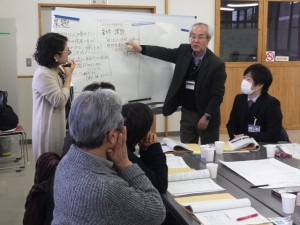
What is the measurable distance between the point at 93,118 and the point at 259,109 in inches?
69.1

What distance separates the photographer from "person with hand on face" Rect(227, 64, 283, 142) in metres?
2.59

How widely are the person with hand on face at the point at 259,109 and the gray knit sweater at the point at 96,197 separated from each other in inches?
59.8

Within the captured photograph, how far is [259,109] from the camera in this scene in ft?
8.66

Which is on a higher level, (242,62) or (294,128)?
(242,62)

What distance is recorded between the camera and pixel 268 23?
5.73m


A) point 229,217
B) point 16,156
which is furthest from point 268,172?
point 16,156

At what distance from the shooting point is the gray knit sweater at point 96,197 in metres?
1.12

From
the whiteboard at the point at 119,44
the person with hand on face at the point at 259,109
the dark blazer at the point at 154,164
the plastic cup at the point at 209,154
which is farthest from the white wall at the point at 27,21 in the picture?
the dark blazer at the point at 154,164

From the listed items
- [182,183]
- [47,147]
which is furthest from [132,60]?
[182,183]

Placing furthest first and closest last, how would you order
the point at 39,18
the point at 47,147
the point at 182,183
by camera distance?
the point at 39,18 < the point at 47,147 < the point at 182,183

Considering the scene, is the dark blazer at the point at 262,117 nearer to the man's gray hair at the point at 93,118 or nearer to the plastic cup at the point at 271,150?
the plastic cup at the point at 271,150

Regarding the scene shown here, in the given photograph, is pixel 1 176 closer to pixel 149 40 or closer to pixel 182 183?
pixel 149 40

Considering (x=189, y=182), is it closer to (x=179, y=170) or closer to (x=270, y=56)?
(x=179, y=170)

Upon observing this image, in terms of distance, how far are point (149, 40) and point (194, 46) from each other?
0.56 meters
